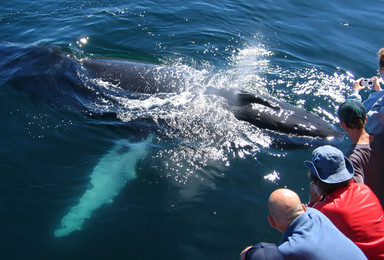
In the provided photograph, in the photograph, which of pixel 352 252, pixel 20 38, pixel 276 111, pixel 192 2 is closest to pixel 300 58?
pixel 276 111

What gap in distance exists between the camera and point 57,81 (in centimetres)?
893

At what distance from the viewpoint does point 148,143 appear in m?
7.65

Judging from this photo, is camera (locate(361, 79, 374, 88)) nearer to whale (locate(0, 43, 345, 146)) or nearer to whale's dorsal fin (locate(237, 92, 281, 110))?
whale (locate(0, 43, 345, 146))

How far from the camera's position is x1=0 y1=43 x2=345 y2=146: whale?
7.39 meters

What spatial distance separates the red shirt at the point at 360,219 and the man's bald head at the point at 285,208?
2.06 feet

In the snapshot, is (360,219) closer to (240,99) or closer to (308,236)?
(308,236)

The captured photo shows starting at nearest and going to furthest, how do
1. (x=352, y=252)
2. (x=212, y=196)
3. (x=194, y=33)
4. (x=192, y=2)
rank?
(x=352, y=252) → (x=212, y=196) → (x=194, y=33) → (x=192, y=2)

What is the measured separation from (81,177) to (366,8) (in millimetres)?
18376

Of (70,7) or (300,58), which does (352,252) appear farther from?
(70,7)

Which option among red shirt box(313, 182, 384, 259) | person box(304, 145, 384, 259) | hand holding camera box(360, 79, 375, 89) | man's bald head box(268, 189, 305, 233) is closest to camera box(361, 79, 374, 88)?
hand holding camera box(360, 79, 375, 89)

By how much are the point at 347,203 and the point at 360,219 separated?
224mm

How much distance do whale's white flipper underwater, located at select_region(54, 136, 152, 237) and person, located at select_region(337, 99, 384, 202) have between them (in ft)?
14.3

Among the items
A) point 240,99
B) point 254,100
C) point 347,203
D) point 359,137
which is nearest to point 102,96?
point 240,99

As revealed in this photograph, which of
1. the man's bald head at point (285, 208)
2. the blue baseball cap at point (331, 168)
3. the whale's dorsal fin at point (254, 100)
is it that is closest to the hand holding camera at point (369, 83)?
the whale's dorsal fin at point (254, 100)
